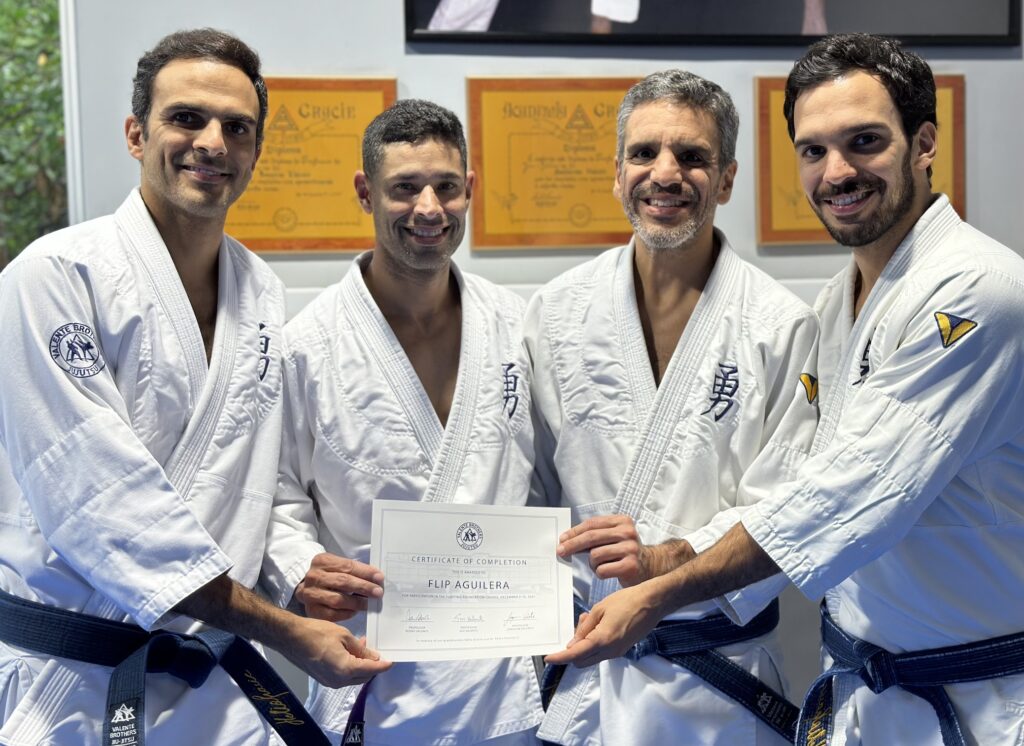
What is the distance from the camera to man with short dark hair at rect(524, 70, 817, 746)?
226 centimetres

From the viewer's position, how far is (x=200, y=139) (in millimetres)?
2164

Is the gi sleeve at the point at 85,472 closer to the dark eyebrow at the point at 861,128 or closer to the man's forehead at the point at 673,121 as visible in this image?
the man's forehead at the point at 673,121

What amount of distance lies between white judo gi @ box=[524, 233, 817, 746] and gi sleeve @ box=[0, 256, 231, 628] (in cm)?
89

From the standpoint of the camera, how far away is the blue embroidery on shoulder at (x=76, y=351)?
6.24ft

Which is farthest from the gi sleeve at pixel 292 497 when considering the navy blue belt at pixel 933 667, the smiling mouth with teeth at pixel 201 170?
the navy blue belt at pixel 933 667

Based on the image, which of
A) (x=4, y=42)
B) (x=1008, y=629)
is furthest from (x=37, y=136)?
(x=1008, y=629)

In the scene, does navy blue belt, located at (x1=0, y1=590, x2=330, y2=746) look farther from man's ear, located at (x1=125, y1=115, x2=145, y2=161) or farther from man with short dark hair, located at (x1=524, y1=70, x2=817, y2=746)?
man's ear, located at (x1=125, y1=115, x2=145, y2=161)

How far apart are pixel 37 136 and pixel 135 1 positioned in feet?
2.89

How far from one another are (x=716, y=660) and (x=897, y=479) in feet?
2.18

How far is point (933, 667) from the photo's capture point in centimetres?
193

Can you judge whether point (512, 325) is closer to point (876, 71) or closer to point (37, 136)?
point (876, 71)

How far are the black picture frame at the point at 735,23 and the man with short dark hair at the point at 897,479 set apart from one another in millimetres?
779

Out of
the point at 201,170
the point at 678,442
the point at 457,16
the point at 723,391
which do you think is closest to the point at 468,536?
the point at 678,442

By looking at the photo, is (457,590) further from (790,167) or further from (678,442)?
(790,167)
